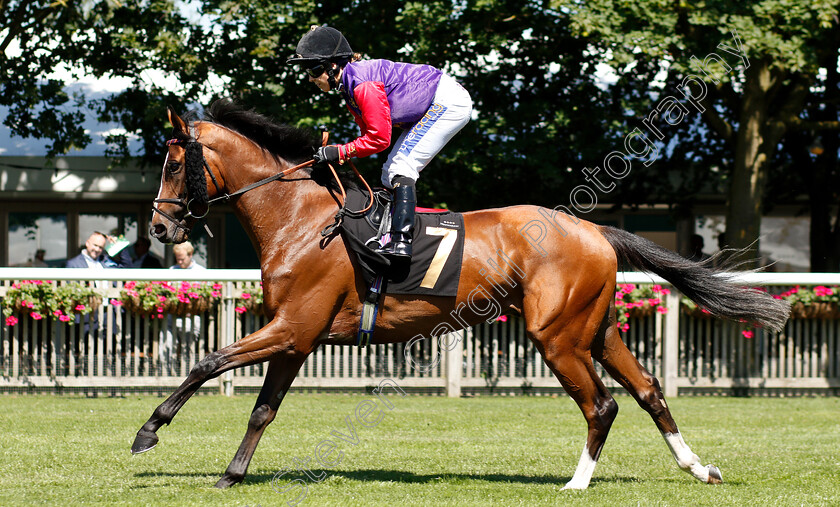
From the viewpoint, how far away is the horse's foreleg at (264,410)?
17.4 feet

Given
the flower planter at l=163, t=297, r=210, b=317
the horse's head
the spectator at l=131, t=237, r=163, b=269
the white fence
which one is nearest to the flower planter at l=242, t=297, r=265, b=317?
the white fence

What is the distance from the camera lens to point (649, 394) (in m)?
5.69

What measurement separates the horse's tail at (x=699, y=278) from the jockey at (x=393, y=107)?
4.22ft

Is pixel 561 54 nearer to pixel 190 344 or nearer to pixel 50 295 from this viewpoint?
pixel 190 344

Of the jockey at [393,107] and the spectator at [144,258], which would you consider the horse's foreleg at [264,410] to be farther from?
the spectator at [144,258]

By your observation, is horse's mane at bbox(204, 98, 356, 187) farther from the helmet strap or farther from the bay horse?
the helmet strap

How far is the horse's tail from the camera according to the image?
585 centimetres

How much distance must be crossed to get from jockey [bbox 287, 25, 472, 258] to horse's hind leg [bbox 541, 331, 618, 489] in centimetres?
105

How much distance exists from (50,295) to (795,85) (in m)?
10.4

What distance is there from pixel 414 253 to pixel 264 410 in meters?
1.23

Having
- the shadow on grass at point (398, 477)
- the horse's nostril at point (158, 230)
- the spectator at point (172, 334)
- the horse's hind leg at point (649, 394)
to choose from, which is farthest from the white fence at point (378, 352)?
the horse's nostril at point (158, 230)

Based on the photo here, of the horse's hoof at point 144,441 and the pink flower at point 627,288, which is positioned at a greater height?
the pink flower at point 627,288

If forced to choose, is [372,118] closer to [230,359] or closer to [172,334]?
[230,359]

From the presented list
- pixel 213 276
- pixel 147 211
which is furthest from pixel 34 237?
pixel 213 276
